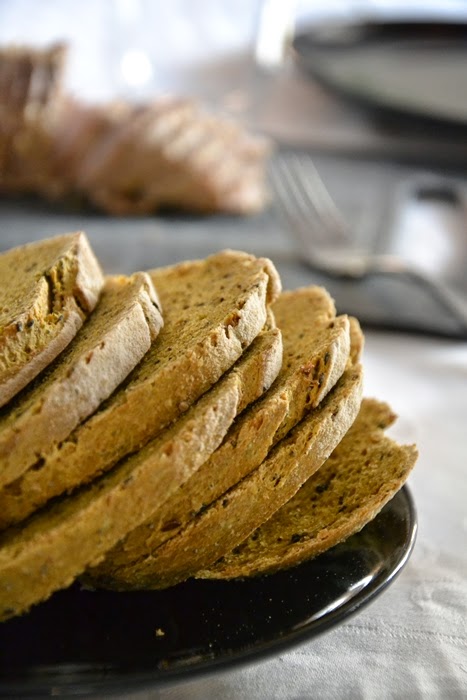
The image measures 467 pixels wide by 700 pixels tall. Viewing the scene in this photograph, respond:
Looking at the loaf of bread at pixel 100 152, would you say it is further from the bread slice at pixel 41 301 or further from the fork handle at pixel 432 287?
the bread slice at pixel 41 301

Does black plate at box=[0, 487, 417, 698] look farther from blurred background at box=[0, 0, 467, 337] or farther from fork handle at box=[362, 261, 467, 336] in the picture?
blurred background at box=[0, 0, 467, 337]

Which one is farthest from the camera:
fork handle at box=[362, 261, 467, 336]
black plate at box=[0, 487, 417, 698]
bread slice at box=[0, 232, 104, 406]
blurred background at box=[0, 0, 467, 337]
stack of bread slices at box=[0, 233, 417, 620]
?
blurred background at box=[0, 0, 467, 337]

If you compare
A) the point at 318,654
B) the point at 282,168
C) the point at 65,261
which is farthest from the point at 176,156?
the point at 318,654

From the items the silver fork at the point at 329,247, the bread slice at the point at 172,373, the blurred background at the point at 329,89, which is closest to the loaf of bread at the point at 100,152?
the blurred background at the point at 329,89

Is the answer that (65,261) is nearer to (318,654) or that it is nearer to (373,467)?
(373,467)

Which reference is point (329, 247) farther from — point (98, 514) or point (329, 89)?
point (329, 89)

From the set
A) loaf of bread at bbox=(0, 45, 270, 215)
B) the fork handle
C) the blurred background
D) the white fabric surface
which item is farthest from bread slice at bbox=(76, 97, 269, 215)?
the white fabric surface
